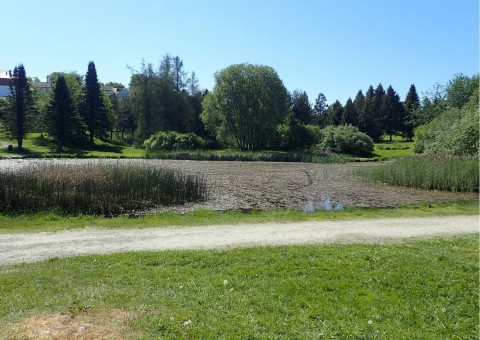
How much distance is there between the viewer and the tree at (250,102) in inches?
2290

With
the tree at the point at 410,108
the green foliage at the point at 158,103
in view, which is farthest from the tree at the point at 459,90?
the green foliage at the point at 158,103

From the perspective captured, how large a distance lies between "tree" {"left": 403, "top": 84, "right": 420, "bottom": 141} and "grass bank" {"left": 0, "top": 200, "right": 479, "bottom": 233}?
→ 6471 cm

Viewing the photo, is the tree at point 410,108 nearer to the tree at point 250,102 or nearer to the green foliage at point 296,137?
the green foliage at point 296,137

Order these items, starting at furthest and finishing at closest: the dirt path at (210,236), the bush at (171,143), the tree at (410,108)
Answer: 1. the tree at (410,108)
2. the bush at (171,143)
3. the dirt path at (210,236)

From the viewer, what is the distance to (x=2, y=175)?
14836 mm

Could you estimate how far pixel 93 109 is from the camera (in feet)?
196

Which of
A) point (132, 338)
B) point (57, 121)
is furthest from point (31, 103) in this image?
point (132, 338)

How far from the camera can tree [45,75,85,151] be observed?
5078cm

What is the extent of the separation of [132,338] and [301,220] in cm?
884

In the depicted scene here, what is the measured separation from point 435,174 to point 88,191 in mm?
18534

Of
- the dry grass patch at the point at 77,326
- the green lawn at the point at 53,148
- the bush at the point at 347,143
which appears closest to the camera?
the dry grass patch at the point at 77,326

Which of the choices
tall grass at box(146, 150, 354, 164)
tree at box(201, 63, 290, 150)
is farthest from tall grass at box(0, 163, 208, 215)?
tree at box(201, 63, 290, 150)

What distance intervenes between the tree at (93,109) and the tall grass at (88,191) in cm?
4564

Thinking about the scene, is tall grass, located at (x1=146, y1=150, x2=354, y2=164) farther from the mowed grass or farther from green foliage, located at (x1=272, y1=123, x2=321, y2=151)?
the mowed grass
